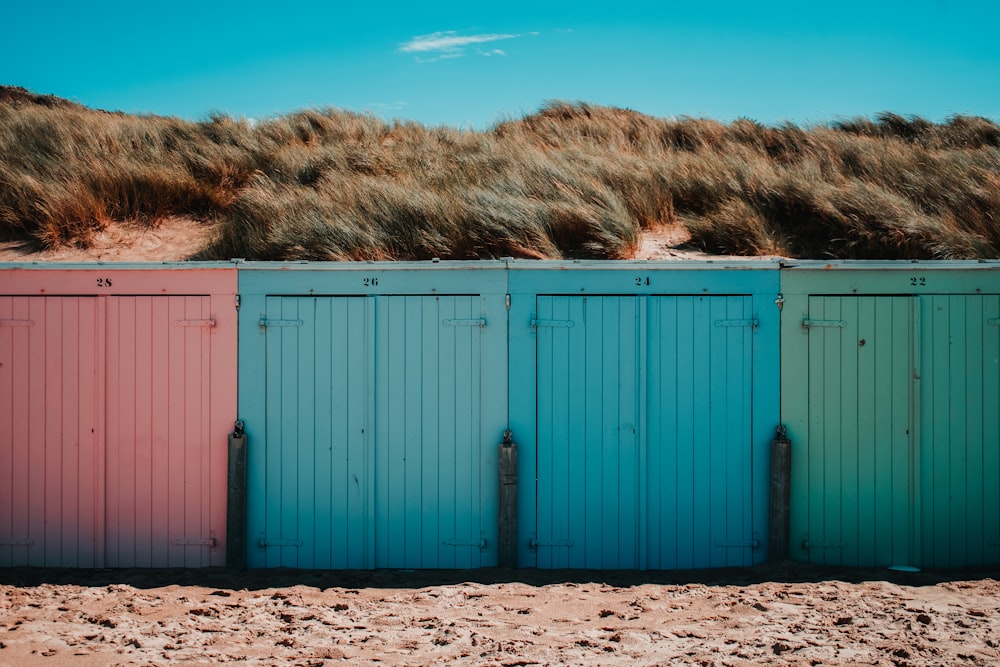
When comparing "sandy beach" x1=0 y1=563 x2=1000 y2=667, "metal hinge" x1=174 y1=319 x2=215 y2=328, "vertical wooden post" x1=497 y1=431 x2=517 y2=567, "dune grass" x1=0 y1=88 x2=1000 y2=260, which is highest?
"dune grass" x1=0 y1=88 x2=1000 y2=260

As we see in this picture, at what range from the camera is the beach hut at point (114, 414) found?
596 centimetres

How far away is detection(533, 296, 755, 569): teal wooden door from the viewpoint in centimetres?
595

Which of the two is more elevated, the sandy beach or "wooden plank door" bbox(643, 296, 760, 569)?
"wooden plank door" bbox(643, 296, 760, 569)

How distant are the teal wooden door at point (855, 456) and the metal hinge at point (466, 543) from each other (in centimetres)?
237

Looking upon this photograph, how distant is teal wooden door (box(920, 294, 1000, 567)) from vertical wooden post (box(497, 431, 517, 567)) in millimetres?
3123

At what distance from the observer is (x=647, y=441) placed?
19.6ft

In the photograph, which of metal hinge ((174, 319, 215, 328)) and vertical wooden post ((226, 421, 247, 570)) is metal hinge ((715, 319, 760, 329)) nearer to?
vertical wooden post ((226, 421, 247, 570))

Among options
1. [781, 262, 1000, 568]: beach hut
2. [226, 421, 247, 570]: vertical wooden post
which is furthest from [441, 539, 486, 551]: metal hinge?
[781, 262, 1000, 568]: beach hut

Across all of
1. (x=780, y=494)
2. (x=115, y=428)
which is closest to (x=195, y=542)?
(x=115, y=428)

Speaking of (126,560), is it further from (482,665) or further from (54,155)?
(54,155)

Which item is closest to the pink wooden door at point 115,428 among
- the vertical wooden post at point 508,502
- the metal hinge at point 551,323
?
the vertical wooden post at point 508,502

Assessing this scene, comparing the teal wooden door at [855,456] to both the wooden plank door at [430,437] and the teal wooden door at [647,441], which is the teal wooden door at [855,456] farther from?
the wooden plank door at [430,437]

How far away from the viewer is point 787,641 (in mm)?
4359

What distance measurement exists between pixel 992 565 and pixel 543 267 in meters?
4.15
